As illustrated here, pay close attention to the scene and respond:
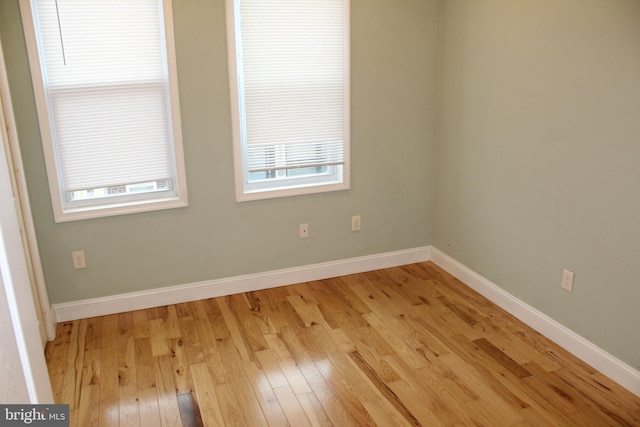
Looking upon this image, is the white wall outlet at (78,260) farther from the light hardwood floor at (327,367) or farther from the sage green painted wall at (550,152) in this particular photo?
the sage green painted wall at (550,152)

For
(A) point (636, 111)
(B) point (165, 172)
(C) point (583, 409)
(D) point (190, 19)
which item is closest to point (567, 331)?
(C) point (583, 409)

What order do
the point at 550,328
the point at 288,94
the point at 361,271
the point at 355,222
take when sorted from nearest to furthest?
the point at 550,328
the point at 288,94
the point at 355,222
the point at 361,271

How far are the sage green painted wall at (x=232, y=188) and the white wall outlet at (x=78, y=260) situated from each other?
0.11 ft

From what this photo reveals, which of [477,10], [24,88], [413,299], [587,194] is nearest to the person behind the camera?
[587,194]

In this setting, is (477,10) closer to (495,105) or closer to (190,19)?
(495,105)

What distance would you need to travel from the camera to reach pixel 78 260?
10.6 feet

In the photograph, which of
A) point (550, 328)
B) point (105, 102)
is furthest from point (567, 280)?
point (105, 102)

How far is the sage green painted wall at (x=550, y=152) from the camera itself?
2.50 metres

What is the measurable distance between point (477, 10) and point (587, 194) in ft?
4.46

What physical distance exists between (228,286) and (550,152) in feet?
7.10

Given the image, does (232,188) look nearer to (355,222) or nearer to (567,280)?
(355,222)

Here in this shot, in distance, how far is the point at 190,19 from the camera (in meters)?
3.09

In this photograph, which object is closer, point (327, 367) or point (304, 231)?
point (327, 367)

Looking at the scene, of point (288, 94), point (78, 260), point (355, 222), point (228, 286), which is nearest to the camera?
point (78, 260)
